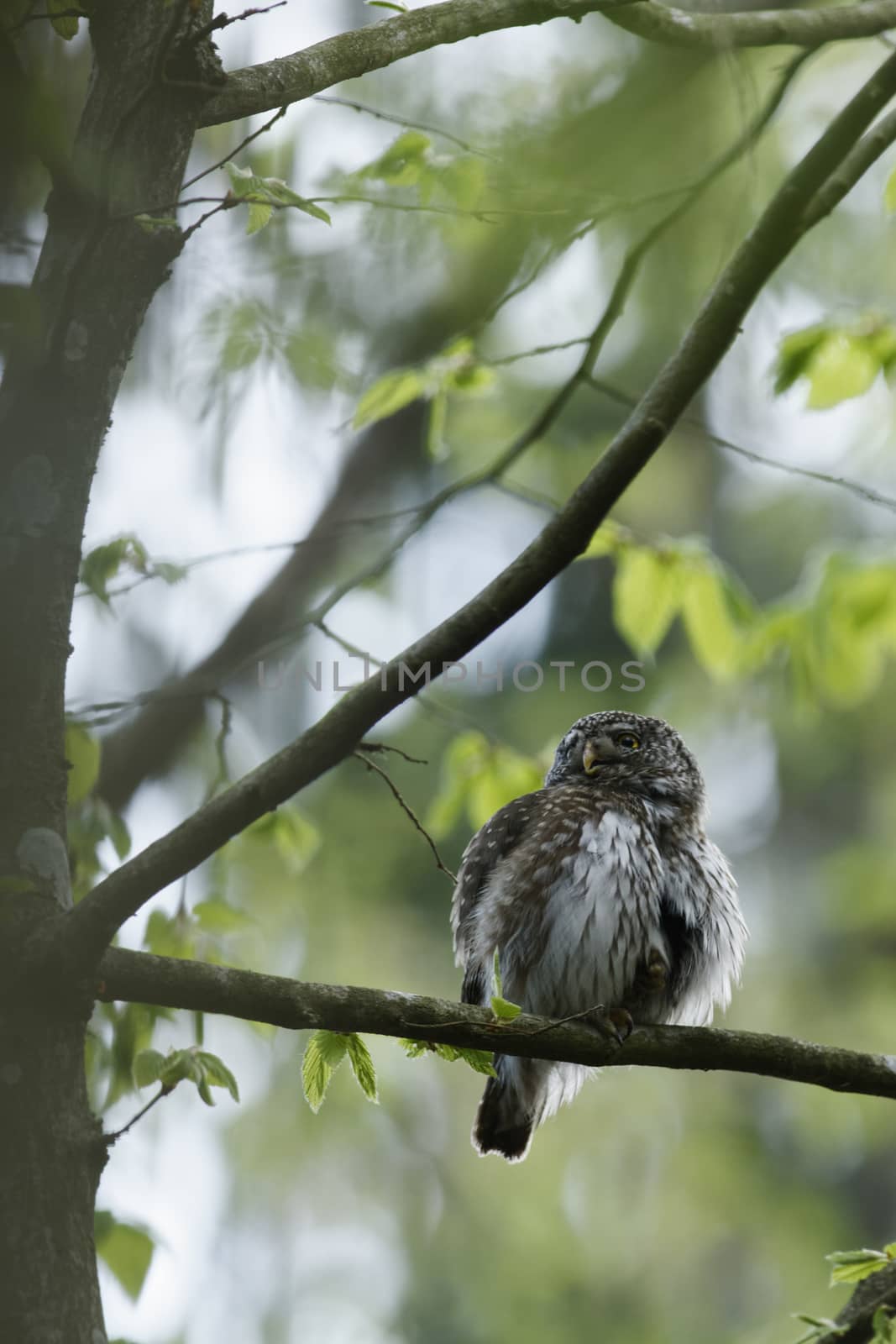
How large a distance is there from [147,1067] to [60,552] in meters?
1.04

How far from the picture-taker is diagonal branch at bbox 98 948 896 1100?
2.06 m

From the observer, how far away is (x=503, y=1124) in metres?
3.97

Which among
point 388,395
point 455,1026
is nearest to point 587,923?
point 455,1026

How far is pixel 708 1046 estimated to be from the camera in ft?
8.46

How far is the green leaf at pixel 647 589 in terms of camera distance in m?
3.80

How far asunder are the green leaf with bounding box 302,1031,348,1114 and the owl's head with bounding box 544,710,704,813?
2.11m

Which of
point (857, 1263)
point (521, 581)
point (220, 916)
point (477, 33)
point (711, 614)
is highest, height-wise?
point (477, 33)

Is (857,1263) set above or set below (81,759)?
below

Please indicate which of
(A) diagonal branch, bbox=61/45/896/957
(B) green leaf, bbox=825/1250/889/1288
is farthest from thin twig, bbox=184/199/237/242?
(B) green leaf, bbox=825/1250/889/1288

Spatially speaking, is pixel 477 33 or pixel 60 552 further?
pixel 477 33

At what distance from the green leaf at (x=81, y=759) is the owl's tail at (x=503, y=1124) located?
1614 millimetres

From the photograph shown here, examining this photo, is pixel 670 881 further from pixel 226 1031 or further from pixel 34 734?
pixel 226 1031

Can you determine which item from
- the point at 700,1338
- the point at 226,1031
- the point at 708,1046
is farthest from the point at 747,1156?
the point at 708,1046

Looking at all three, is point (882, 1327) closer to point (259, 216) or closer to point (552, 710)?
point (259, 216)
